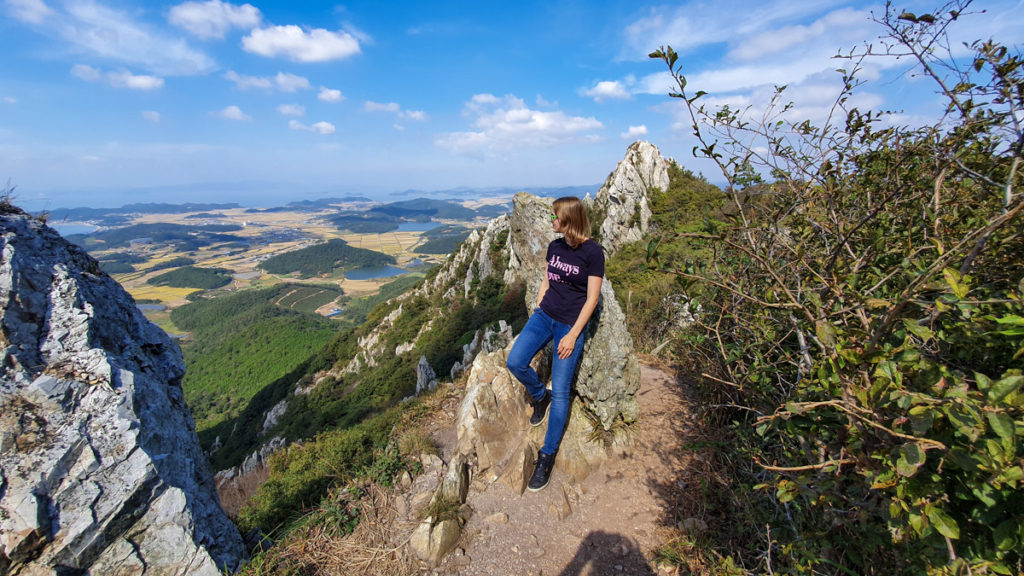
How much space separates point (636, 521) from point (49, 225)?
21.9 feet

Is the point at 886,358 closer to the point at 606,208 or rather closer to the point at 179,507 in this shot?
the point at 179,507

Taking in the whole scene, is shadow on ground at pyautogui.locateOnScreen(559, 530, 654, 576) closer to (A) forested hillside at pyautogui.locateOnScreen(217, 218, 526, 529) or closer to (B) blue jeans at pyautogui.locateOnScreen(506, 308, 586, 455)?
(B) blue jeans at pyautogui.locateOnScreen(506, 308, 586, 455)

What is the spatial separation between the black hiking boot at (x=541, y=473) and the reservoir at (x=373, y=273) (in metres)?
109

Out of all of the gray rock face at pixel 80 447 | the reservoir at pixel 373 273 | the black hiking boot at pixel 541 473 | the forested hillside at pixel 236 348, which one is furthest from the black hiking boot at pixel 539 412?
the reservoir at pixel 373 273

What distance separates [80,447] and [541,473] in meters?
3.96

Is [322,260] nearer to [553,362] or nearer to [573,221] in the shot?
[553,362]

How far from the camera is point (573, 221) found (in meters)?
3.79

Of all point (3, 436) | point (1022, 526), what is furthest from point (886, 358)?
point (3, 436)

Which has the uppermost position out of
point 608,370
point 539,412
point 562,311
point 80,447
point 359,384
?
point 562,311

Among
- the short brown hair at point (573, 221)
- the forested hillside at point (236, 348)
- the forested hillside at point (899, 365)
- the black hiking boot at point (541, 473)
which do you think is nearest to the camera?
the forested hillside at point (899, 365)

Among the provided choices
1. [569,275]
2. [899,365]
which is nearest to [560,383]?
[569,275]

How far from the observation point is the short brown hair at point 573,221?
12.4 feet

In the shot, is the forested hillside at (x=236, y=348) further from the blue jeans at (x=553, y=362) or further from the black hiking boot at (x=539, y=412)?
the blue jeans at (x=553, y=362)

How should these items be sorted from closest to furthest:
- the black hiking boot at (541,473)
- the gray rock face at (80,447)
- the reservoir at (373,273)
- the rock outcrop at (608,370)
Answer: the gray rock face at (80,447) → the black hiking boot at (541,473) → the rock outcrop at (608,370) → the reservoir at (373,273)
